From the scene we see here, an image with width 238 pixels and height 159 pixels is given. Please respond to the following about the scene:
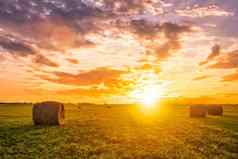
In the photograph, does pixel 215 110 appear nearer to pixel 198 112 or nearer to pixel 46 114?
pixel 198 112

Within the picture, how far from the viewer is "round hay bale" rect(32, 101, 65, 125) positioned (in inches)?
1243

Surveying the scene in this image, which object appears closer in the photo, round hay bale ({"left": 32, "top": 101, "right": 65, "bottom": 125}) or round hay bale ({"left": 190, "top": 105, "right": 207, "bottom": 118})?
round hay bale ({"left": 32, "top": 101, "right": 65, "bottom": 125})

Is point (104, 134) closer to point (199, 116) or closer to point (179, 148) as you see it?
point (179, 148)

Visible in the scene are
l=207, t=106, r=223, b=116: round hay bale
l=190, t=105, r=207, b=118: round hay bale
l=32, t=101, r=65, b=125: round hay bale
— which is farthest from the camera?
l=207, t=106, r=223, b=116: round hay bale

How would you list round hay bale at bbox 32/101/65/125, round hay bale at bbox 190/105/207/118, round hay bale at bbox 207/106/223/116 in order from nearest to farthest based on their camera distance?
round hay bale at bbox 32/101/65/125 → round hay bale at bbox 190/105/207/118 → round hay bale at bbox 207/106/223/116

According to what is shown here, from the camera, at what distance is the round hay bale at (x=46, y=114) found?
31.6 m

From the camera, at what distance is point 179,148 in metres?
19.5

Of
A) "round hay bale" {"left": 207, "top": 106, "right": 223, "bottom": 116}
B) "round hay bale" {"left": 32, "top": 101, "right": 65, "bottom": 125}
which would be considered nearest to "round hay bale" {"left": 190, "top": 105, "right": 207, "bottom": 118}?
"round hay bale" {"left": 207, "top": 106, "right": 223, "bottom": 116}

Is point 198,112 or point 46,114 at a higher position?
point 46,114

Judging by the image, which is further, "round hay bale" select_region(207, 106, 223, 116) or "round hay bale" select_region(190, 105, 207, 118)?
"round hay bale" select_region(207, 106, 223, 116)

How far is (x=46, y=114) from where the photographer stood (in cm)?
3203

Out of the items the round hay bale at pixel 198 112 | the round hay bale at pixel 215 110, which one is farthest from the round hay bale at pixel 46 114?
the round hay bale at pixel 215 110

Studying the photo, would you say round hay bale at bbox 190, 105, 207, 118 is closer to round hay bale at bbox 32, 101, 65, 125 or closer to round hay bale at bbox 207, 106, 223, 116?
round hay bale at bbox 207, 106, 223, 116

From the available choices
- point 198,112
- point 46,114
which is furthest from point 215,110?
point 46,114
